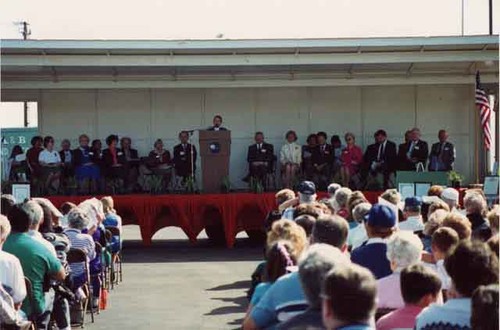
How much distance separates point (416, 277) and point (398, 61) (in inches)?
677

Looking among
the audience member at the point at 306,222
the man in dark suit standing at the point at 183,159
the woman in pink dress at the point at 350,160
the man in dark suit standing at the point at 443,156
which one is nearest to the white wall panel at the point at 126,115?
the man in dark suit standing at the point at 183,159

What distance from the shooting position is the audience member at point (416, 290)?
486 cm

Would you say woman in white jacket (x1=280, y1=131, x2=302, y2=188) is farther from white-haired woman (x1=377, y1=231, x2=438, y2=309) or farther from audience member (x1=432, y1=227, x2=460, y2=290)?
white-haired woman (x1=377, y1=231, x2=438, y2=309)

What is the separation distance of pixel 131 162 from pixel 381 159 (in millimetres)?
5508

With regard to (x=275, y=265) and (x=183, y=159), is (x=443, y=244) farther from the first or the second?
(x=183, y=159)

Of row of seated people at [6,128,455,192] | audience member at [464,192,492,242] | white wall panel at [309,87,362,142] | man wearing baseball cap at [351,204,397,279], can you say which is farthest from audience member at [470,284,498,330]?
white wall panel at [309,87,362,142]

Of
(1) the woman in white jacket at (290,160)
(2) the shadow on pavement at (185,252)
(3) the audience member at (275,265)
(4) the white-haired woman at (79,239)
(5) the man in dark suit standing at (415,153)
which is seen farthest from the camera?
A: (1) the woman in white jacket at (290,160)

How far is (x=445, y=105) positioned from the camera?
2311 centimetres

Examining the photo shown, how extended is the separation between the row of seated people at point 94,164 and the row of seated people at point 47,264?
9.18 meters

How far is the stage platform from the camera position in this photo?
18.6 meters

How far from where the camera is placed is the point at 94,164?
20.8 meters

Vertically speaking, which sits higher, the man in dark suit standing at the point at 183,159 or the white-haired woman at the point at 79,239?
the man in dark suit standing at the point at 183,159

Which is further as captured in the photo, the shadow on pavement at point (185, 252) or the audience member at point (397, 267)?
the shadow on pavement at point (185, 252)

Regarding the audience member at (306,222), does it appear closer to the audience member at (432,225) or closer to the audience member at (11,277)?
the audience member at (432,225)
